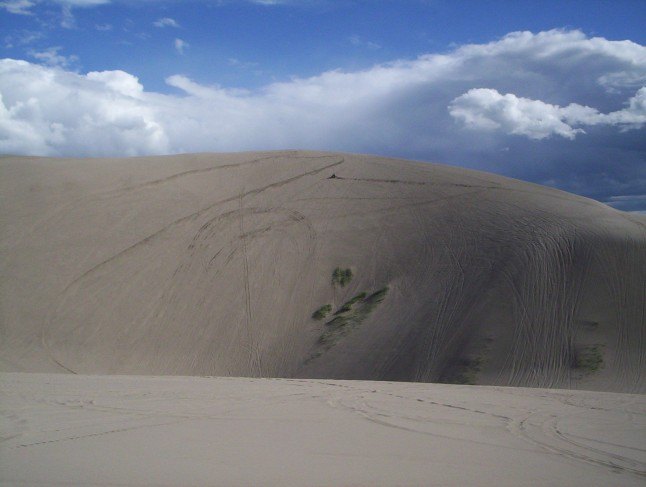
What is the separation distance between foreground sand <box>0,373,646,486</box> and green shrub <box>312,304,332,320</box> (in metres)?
7.86

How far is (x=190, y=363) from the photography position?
Result: 19016mm

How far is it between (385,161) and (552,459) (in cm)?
2532

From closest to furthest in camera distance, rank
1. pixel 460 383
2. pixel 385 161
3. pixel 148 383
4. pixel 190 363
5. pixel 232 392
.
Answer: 1. pixel 232 392
2. pixel 148 383
3. pixel 460 383
4. pixel 190 363
5. pixel 385 161

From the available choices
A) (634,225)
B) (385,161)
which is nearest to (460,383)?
(634,225)

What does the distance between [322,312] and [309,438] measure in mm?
12860

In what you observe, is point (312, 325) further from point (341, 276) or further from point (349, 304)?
point (341, 276)

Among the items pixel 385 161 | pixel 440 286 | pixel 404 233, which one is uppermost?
pixel 385 161

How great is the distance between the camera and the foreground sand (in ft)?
18.9

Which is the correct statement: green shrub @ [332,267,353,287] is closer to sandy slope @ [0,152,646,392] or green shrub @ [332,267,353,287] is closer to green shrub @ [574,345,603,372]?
sandy slope @ [0,152,646,392]

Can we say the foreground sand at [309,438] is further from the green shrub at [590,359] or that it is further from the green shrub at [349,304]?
the green shrub at [349,304]

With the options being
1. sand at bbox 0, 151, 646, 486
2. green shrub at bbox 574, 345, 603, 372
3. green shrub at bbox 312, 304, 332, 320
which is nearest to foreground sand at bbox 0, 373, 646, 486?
sand at bbox 0, 151, 646, 486

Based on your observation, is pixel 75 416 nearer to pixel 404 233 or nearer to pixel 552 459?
pixel 552 459

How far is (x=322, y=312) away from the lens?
2017cm

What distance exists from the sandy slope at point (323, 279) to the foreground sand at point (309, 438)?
19.1 ft
